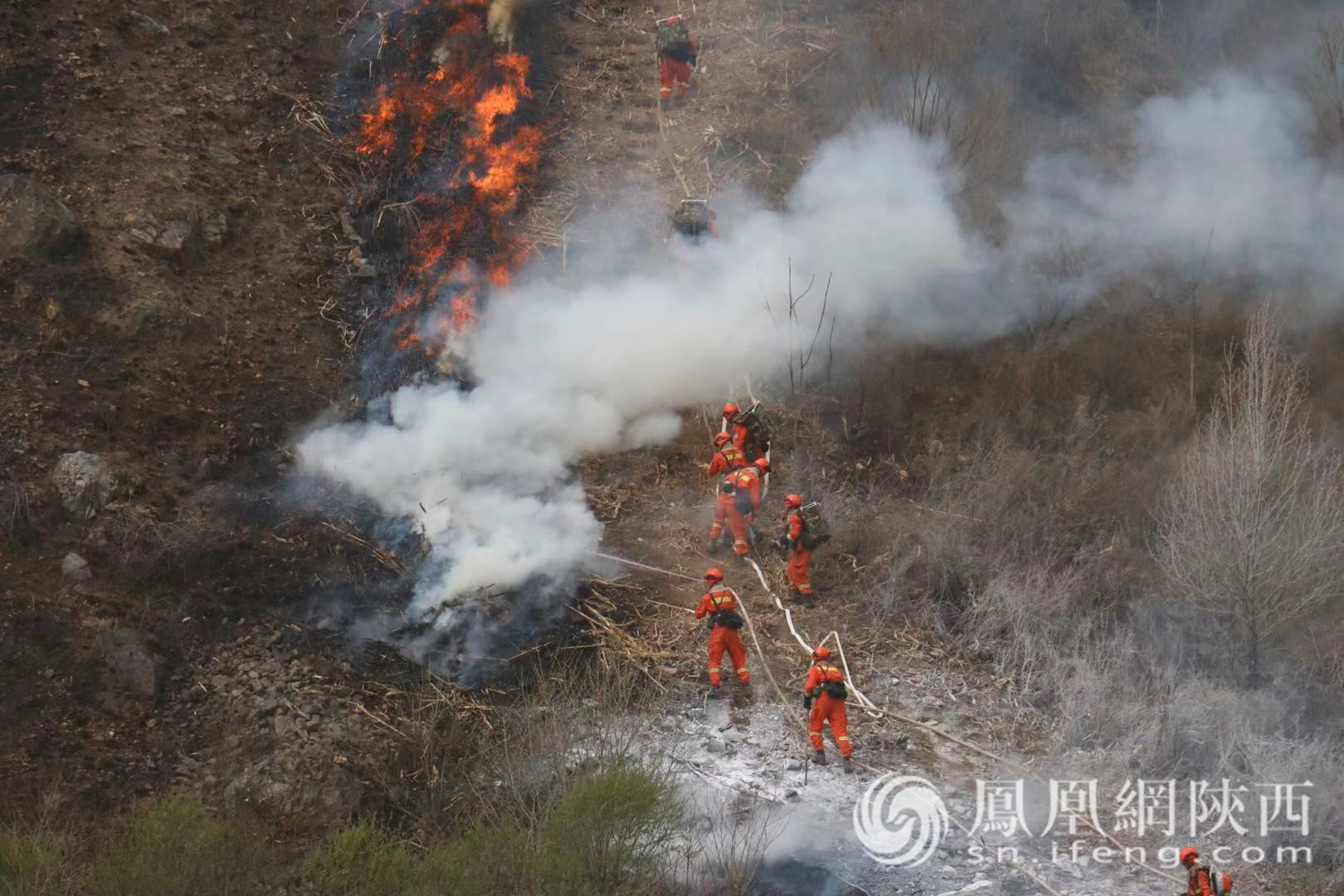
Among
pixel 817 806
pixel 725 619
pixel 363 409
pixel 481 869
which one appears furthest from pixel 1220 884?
pixel 363 409

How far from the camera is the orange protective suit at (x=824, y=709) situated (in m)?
11.6

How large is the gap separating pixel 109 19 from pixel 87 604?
9.59 m

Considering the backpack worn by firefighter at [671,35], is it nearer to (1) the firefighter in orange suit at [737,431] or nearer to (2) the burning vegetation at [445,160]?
(2) the burning vegetation at [445,160]

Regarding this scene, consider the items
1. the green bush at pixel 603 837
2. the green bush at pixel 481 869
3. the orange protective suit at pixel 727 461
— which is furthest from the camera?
the orange protective suit at pixel 727 461

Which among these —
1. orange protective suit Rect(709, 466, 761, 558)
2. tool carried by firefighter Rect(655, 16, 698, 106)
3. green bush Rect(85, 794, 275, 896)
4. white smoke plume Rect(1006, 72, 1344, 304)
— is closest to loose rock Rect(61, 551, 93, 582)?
green bush Rect(85, 794, 275, 896)

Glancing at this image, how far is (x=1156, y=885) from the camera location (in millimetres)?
A: 10805

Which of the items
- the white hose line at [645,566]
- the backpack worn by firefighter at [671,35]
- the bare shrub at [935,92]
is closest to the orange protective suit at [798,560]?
the white hose line at [645,566]

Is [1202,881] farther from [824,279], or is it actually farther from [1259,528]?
[824,279]

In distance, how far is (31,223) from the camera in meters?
15.1

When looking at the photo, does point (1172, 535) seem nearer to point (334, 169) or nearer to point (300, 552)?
point (300, 552)

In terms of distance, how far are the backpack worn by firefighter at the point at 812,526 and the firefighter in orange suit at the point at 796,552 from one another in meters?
0.03

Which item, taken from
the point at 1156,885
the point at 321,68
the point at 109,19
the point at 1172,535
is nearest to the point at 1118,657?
the point at 1172,535

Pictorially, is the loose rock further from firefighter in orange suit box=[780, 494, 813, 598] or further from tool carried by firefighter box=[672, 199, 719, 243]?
tool carried by firefighter box=[672, 199, 719, 243]

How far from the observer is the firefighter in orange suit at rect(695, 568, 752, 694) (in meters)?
12.3
